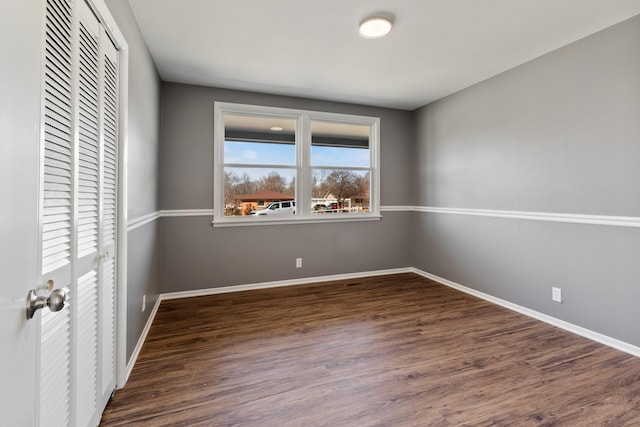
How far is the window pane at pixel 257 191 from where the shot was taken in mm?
3760

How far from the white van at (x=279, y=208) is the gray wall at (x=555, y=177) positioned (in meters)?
2.05

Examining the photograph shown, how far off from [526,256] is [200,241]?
3.53 m

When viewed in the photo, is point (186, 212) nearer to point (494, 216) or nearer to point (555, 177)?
point (494, 216)

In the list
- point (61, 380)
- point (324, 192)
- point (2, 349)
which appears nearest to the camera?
point (2, 349)

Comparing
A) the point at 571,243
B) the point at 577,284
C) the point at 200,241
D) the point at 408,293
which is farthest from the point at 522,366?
the point at 200,241

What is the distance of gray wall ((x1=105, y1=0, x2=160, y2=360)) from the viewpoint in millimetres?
2020

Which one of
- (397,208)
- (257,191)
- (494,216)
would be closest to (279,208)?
(257,191)

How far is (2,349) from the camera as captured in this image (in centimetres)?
63

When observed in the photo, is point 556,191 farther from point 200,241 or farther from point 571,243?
point 200,241

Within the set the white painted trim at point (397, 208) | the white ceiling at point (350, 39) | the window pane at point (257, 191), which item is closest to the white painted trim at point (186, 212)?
the window pane at point (257, 191)

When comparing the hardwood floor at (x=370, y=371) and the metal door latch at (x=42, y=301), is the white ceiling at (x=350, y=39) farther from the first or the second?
the hardwood floor at (x=370, y=371)

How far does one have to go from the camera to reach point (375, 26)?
2.30 metres

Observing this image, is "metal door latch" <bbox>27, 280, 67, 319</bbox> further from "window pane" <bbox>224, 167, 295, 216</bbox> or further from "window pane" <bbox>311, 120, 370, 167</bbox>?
"window pane" <bbox>311, 120, 370, 167</bbox>

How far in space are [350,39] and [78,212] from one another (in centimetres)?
233
